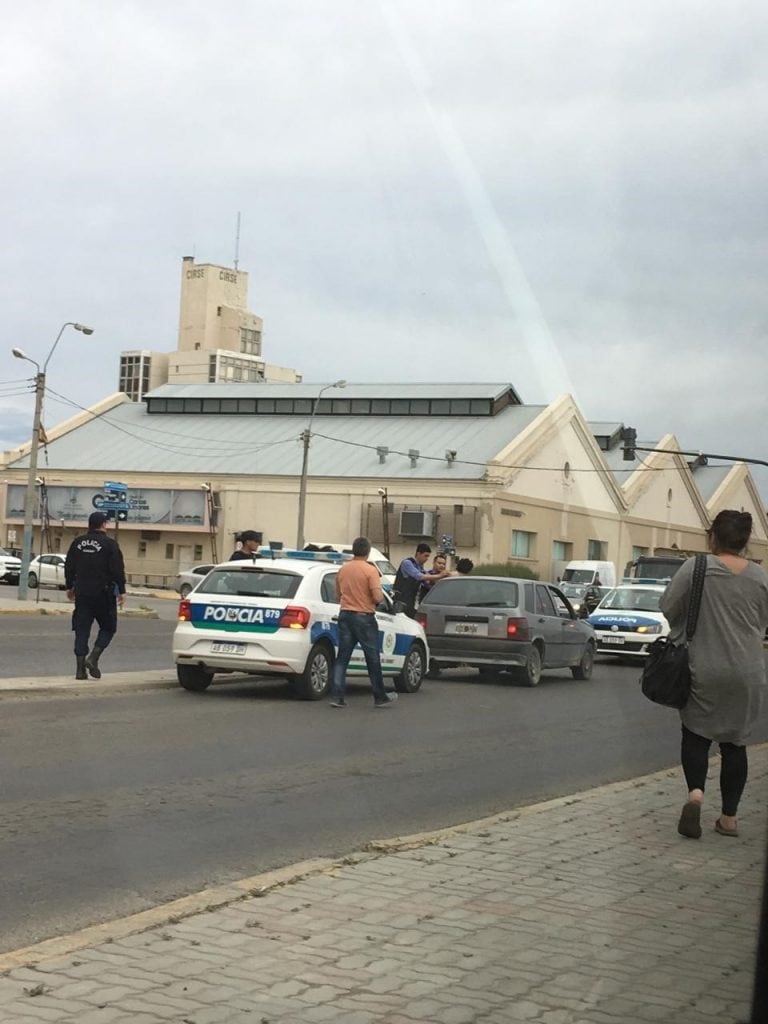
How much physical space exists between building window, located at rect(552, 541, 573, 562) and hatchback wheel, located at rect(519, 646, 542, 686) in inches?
1760

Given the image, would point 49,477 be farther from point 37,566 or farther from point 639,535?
point 639,535

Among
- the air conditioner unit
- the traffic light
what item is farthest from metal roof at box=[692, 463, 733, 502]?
the air conditioner unit

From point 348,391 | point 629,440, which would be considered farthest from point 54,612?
point 348,391

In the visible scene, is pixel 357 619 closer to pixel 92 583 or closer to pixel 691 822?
pixel 92 583

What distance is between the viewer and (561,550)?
66.9 metres

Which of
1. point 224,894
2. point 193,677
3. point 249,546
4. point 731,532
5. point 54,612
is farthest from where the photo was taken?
point 54,612

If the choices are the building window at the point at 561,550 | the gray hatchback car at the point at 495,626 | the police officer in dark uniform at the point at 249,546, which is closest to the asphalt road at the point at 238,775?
the police officer in dark uniform at the point at 249,546

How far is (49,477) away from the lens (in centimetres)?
7669

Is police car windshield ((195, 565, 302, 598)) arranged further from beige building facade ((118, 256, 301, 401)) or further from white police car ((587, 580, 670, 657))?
beige building facade ((118, 256, 301, 401))

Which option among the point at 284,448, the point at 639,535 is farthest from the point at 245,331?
the point at 639,535

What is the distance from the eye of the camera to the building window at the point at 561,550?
6594 cm

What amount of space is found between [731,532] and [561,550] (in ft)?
193

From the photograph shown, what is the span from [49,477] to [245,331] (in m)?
33.0

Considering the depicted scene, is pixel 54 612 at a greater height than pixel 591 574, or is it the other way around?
pixel 591 574
